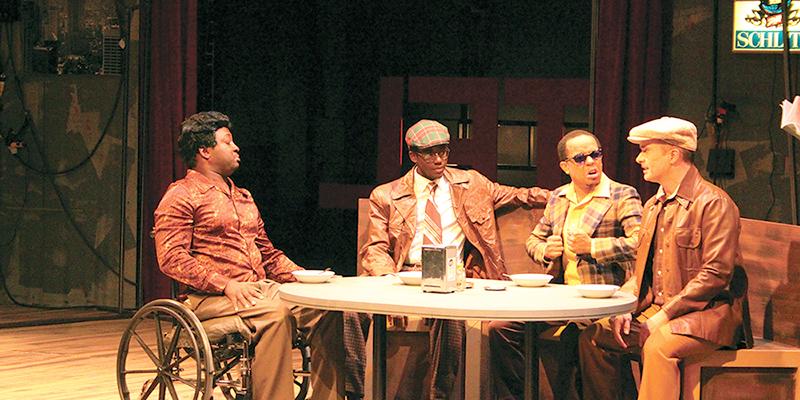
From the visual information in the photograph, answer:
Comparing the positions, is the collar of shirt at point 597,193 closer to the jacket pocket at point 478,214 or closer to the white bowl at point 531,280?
the jacket pocket at point 478,214

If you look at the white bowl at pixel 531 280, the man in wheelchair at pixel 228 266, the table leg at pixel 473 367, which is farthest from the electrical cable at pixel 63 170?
the white bowl at pixel 531 280

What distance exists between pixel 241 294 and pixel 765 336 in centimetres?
219

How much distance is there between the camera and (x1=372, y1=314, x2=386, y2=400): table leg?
4.84 meters

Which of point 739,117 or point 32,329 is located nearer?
point 739,117

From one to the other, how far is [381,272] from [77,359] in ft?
7.62

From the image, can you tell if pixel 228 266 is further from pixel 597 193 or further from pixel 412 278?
pixel 597 193

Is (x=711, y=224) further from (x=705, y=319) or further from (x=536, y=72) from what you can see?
(x=536, y=72)

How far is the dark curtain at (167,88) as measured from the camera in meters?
8.51

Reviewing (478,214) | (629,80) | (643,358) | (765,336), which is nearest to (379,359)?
(643,358)

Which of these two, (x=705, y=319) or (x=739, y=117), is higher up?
(x=739, y=117)

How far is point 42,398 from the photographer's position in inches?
235

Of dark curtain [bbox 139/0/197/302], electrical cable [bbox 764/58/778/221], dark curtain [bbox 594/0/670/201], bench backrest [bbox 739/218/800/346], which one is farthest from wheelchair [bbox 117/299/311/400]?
dark curtain [bbox 139/0/197/302]

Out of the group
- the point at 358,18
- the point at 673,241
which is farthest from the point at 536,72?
the point at 673,241

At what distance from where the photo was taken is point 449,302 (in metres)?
4.37
